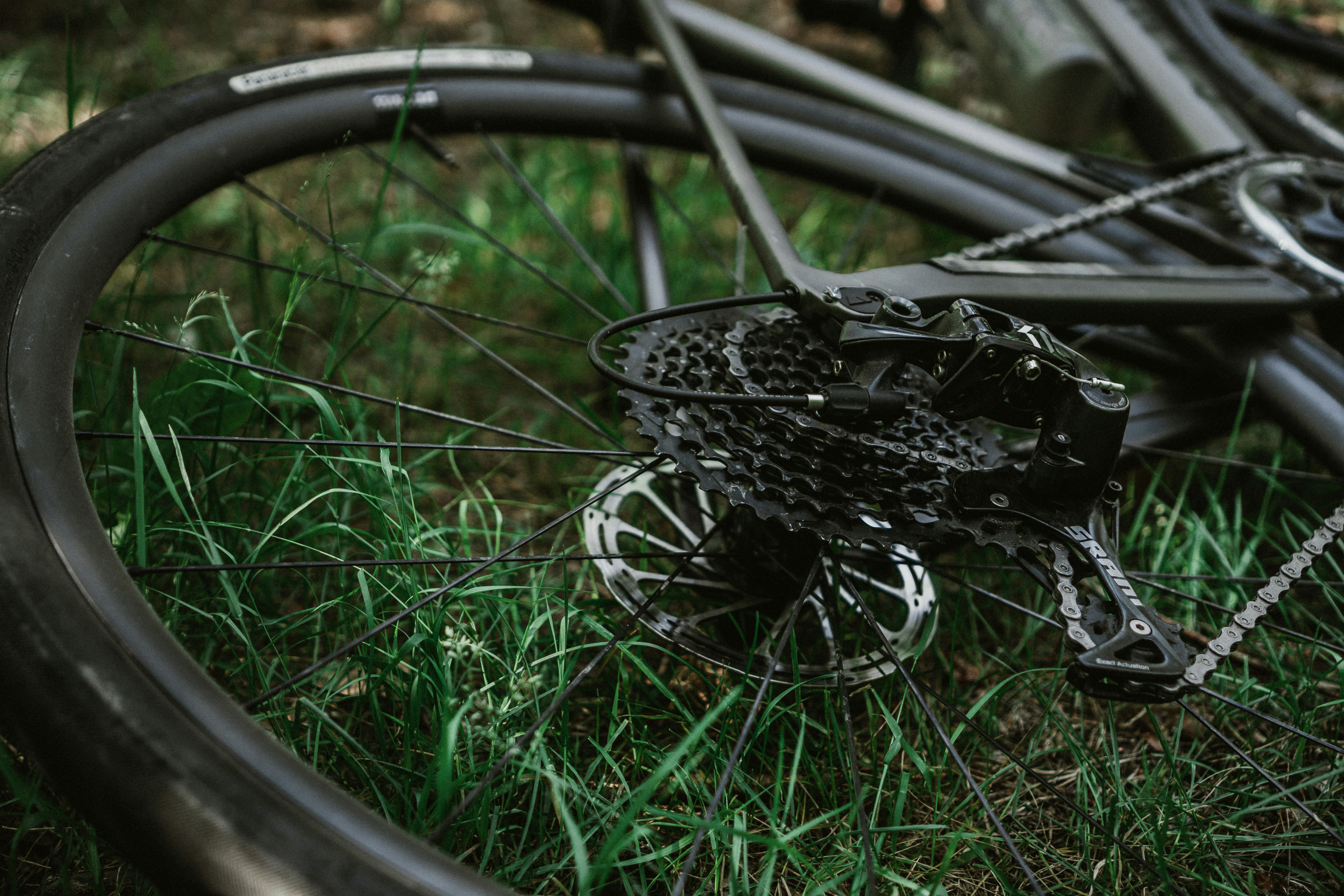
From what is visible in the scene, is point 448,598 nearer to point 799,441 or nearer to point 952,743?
point 799,441

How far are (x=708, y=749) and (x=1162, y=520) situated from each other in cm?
82

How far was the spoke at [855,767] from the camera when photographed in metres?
0.84

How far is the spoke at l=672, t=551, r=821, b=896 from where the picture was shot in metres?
0.79

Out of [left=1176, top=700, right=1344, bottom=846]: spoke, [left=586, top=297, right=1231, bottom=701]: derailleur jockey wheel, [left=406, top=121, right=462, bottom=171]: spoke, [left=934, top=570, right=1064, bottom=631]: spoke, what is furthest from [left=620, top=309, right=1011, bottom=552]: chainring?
[left=406, top=121, right=462, bottom=171]: spoke

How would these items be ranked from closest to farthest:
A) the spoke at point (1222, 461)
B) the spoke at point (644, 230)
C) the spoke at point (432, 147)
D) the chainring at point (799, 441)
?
the chainring at point (799, 441) → the spoke at point (1222, 461) → the spoke at point (432, 147) → the spoke at point (644, 230)

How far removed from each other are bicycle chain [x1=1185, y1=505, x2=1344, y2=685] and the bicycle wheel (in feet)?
0.59

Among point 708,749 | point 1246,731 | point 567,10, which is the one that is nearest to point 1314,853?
point 1246,731

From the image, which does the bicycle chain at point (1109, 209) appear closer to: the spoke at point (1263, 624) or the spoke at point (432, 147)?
the spoke at point (1263, 624)

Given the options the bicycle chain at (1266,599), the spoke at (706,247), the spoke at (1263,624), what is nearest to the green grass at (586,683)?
the spoke at (1263,624)

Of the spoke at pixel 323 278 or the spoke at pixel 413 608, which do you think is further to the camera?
the spoke at pixel 323 278

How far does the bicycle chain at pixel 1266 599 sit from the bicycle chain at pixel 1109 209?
19.0 inches

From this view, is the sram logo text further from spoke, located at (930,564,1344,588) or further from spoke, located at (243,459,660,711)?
spoke, located at (243,459,660,711)

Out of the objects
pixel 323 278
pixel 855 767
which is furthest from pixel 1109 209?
pixel 323 278

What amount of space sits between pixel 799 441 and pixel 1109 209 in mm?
680
